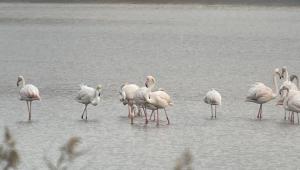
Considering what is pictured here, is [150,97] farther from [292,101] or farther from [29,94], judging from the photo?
[292,101]

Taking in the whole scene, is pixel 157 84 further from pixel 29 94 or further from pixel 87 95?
pixel 29 94

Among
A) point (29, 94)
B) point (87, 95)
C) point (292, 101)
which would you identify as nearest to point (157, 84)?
point (87, 95)

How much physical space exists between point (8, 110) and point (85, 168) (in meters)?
5.30

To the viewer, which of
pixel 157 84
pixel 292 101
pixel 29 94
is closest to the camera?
pixel 292 101

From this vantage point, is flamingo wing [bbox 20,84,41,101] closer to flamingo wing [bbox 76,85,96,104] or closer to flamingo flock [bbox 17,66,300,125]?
flamingo flock [bbox 17,66,300,125]

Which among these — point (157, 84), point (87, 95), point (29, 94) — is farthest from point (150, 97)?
point (157, 84)

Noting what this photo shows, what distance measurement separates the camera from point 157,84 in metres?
21.6

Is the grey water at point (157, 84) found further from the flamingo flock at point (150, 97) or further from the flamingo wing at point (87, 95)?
the flamingo wing at point (87, 95)

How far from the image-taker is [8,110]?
663 inches

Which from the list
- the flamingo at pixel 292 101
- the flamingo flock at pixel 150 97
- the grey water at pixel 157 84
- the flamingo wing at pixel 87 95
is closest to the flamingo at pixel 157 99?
the flamingo flock at pixel 150 97

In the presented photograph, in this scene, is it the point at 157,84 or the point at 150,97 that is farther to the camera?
the point at 157,84

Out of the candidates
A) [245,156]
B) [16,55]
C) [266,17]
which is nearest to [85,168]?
[245,156]

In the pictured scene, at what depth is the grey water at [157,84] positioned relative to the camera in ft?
42.3

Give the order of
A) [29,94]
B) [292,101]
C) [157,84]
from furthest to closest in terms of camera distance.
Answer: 1. [157,84]
2. [29,94]
3. [292,101]
